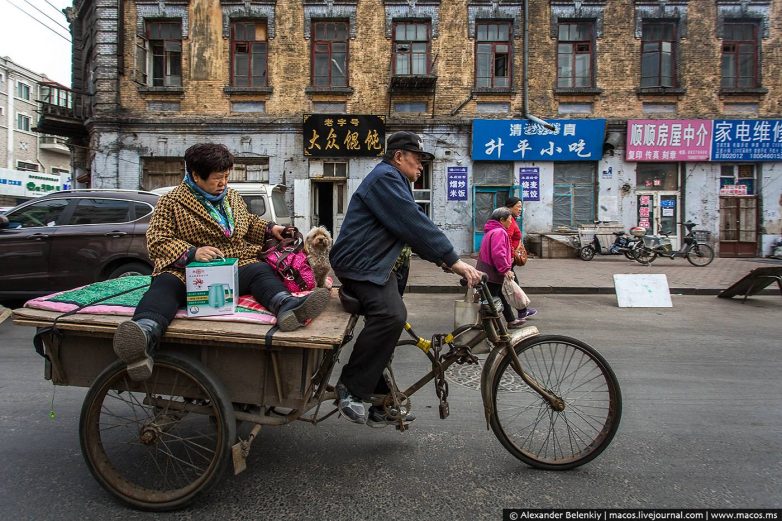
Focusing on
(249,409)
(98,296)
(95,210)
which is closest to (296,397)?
(249,409)

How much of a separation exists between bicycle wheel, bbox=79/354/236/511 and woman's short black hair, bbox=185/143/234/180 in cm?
102

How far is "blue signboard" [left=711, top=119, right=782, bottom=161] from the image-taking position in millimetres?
15758

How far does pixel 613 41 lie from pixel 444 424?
16.5 meters

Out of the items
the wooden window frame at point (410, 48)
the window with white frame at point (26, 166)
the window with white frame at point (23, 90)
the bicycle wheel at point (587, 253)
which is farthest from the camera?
the window with white frame at point (26, 166)

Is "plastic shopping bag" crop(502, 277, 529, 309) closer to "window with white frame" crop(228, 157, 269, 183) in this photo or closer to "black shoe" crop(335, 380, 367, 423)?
"black shoe" crop(335, 380, 367, 423)

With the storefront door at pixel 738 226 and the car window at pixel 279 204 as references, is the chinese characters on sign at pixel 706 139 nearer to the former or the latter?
the storefront door at pixel 738 226

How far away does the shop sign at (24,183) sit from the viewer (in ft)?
114

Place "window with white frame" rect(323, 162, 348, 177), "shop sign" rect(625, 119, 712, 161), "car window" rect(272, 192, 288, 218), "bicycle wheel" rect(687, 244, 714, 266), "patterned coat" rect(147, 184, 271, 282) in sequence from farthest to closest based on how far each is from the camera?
"window with white frame" rect(323, 162, 348, 177) → "shop sign" rect(625, 119, 712, 161) → "bicycle wheel" rect(687, 244, 714, 266) → "car window" rect(272, 192, 288, 218) → "patterned coat" rect(147, 184, 271, 282)

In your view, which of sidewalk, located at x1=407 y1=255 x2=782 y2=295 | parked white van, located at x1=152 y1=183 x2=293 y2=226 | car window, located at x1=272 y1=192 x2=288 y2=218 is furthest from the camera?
sidewalk, located at x1=407 y1=255 x2=782 y2=295

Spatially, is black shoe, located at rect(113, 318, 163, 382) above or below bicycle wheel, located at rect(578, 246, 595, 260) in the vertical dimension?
below

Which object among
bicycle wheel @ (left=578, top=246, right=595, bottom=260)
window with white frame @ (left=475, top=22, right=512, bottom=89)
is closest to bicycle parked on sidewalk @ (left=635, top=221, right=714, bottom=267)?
bicycle wheel @ (left=578, top=246, right=595, bottom=260)

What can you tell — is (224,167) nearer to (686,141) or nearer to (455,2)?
(455,2)

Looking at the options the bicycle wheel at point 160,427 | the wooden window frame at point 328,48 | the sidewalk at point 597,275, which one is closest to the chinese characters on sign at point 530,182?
the sidewalk at point 597,275

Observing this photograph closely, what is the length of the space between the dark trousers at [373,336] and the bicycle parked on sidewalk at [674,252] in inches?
553
